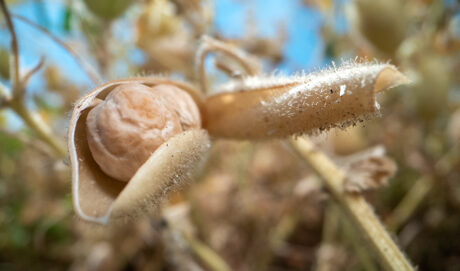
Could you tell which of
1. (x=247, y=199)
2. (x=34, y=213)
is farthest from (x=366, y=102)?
(x=34, y=213)

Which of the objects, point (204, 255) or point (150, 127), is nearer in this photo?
point (150, 127)

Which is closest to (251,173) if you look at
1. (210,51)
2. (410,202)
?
(410,202)

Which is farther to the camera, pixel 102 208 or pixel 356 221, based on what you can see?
pixel 356 221

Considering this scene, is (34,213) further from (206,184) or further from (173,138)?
(173,138)

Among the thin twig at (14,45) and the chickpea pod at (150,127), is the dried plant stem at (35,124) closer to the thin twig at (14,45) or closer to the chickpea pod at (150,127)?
the thin twig at (14,45)

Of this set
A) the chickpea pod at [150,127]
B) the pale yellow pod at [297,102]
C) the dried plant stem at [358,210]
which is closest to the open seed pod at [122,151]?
the chickpea pod at [150,127]

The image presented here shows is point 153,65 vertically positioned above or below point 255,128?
above

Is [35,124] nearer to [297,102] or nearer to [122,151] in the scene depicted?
[122,151]
